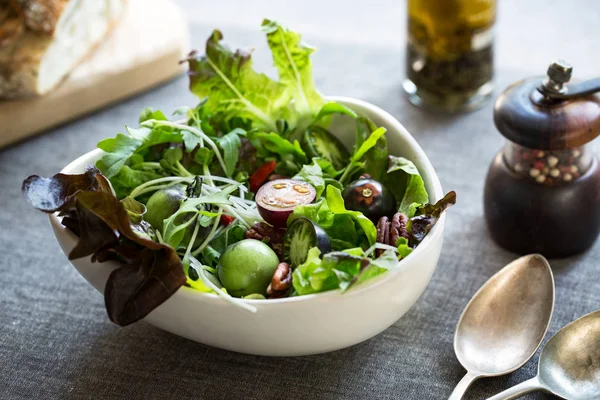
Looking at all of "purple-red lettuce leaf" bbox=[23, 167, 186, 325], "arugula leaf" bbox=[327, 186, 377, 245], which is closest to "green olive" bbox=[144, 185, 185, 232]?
"purple-red lettuce leaf" bbox=[23, 167, 186, 325]

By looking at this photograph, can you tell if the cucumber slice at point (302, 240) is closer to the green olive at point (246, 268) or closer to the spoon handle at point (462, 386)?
the green olive at point (246, 268)

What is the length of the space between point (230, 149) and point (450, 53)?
1.98 ft

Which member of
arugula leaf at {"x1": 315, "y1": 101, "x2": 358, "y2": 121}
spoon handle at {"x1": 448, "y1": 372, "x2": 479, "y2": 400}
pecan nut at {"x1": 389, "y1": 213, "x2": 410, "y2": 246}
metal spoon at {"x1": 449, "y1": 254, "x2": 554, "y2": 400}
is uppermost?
arugula leaf at {"x1": 315, "y1": 101, "x2": 358, "y2": 121}

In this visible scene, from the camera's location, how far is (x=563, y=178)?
1.16 m

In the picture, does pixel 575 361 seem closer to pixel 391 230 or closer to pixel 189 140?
pixel 391 230

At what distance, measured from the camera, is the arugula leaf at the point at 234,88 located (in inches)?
48.8

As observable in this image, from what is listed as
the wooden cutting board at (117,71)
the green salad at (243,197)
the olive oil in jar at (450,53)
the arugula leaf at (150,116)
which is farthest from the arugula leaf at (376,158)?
the wooden cutting board at (117,71)

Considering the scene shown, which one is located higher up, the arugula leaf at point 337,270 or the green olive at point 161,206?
the arugula leaf at point 337,270

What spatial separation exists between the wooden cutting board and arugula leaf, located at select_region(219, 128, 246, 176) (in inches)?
24.7

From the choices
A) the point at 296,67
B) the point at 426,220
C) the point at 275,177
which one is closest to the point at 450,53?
the point at 296,67

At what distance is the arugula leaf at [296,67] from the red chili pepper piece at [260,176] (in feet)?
0.38

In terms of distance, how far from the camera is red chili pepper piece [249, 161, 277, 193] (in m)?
1.18

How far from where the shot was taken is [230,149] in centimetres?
116

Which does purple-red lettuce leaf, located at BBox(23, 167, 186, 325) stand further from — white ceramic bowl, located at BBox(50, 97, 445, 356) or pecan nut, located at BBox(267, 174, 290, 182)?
pecan nut, located at BBox(267, 174, 290, 182)
